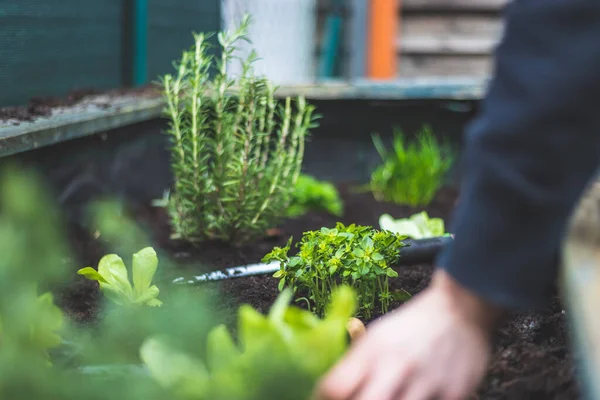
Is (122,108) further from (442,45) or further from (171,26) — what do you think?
(442,45)

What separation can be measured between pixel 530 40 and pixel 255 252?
154cm

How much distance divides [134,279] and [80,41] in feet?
4.78

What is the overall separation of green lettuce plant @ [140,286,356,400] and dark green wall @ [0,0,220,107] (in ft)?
4.80

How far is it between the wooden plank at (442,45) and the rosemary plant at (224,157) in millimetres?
3126

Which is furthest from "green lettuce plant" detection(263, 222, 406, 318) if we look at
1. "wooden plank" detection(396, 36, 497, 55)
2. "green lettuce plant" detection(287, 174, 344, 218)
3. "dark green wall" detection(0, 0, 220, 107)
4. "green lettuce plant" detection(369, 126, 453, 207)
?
"wooden plank" detection(396, 36, 497, 55)

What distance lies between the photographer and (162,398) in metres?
0.63

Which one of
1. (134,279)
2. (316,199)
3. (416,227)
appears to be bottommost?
(316,199)

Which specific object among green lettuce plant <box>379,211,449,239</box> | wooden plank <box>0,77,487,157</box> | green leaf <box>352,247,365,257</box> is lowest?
green lettuce plant <box>379,211,449,239</box>

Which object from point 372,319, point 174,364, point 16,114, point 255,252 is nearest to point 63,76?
point 16,114

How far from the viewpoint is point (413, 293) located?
1612 millimetres

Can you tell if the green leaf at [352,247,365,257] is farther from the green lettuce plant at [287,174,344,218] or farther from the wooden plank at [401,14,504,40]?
the wooden plank at [401,14,504,40]

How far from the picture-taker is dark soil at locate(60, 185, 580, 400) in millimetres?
1032

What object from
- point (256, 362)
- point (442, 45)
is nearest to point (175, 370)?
point (256, 362)

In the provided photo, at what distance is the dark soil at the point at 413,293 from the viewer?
103cm
